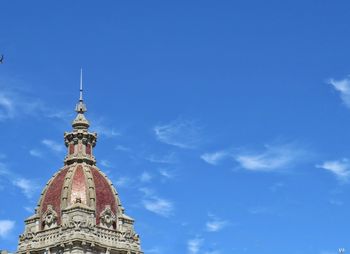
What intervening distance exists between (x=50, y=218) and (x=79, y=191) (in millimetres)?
5301

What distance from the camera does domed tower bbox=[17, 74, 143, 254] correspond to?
4995 inches

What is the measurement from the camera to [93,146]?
14225 cm

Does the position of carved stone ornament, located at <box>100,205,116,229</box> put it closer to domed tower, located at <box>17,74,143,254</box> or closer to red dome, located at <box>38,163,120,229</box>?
domed tower, located at <box>17,74,143,254</box>

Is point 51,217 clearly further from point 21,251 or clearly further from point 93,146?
point 93,146

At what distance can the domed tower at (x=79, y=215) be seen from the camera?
12688cm

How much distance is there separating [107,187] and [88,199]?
5.61m

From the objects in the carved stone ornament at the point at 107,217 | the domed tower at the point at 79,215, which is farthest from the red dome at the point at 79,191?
the carved stone ornament at the point at 107,217

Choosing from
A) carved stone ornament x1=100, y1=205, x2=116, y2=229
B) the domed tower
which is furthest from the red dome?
carved stone ornament x1=100, y1=205, x2=116, y2=229

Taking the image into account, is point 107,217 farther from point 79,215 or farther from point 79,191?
point 79,215

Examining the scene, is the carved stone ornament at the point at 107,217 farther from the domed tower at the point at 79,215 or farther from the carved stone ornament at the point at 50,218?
the carved stone ornament at the point at 50,218

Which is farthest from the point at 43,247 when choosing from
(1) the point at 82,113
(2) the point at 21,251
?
(1) the point at 82,113

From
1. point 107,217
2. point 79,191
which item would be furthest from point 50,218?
point 107,217

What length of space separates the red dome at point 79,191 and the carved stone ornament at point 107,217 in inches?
19.8

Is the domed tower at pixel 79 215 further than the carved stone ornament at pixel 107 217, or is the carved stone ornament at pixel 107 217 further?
the carved stone ornament at pixel 107 217
